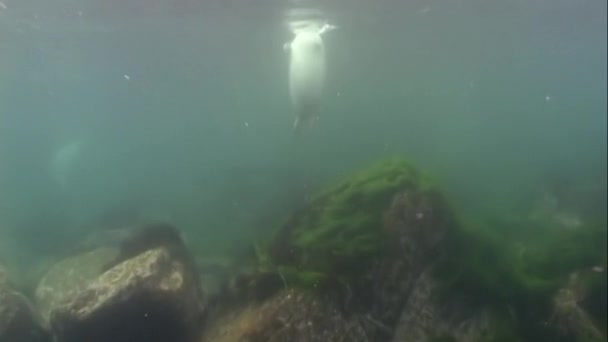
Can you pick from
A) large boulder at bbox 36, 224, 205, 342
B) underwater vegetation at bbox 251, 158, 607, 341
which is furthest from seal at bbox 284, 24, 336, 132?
large boulder at bbox 36, 224, 205, 342

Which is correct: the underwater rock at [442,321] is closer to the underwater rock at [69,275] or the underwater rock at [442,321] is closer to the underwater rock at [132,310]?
the underwater rock at [132,310]

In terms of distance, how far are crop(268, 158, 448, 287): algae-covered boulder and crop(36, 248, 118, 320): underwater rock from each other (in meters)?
3.75

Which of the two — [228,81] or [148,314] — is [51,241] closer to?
[148,314]

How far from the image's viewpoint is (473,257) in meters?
8.11

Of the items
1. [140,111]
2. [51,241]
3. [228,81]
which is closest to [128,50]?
[51,241]

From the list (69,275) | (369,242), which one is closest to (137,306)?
(369,242)

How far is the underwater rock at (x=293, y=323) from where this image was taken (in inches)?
252

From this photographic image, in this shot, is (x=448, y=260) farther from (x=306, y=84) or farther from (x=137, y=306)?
(x=306, y=84)

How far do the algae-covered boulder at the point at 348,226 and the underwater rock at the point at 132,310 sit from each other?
1.50 meters

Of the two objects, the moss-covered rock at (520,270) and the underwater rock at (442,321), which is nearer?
the underwater rock at (442,321)

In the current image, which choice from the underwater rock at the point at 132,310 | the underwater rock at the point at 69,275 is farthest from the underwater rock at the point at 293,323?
the underwater rock at the point at 69,275

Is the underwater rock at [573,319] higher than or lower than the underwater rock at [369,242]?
lower

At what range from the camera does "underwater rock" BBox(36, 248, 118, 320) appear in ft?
30.9

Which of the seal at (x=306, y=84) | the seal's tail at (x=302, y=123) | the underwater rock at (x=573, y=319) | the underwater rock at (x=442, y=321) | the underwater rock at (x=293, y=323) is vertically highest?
the seal at (x=306, y=84)
